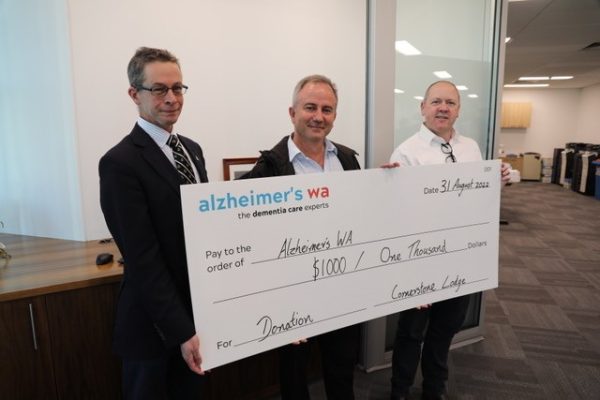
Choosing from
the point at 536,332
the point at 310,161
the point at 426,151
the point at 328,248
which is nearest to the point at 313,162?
the point at 310,161

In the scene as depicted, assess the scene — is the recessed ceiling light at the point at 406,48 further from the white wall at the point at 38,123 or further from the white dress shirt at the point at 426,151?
the white wall at the point at 38,123

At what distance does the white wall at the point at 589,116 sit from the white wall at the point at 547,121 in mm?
133

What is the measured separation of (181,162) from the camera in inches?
45.7

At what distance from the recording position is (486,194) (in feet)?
5.16

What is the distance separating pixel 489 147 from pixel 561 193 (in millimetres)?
7908

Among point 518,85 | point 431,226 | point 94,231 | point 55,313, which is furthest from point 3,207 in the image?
point 518,85

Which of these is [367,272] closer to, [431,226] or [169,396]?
[431,226]

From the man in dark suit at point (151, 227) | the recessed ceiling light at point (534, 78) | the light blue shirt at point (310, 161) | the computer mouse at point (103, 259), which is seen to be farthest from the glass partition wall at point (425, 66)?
the recessed ceiling light at point (534, 78)

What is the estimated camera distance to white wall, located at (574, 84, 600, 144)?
9992 mm

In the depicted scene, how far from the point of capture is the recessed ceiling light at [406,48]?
200 centimetres

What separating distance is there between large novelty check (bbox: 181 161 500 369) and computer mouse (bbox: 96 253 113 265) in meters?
0.73

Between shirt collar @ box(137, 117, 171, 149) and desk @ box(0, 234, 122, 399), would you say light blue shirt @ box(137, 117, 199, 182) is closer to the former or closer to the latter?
shirt collar @ box(137, 117, 171, 149)

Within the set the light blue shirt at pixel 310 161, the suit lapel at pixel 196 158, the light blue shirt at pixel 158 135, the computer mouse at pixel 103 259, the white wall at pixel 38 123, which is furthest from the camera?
the white wall at pixel 38 123

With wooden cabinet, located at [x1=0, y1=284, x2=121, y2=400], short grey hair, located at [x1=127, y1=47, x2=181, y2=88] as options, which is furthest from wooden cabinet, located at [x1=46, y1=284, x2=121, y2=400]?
short grey hair, located at [x1=127, y1=47, x2=181, y2=88]
